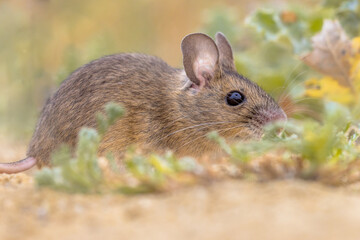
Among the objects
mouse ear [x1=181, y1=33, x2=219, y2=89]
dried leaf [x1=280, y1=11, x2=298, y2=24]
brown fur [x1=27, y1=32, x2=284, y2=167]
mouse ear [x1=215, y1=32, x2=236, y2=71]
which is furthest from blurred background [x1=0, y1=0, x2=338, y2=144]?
mouse ear [x1=181, y1=33, x2=219, y2=89]

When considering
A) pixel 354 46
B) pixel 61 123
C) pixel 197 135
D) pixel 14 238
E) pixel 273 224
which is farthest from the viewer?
pixel 354 46

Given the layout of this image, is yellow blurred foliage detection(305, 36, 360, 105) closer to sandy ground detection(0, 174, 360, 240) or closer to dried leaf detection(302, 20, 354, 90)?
dried leaf detection(302, 20, 354, 90)

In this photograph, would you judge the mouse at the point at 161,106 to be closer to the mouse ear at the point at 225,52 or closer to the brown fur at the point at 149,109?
the brown fur at the point at 149,109

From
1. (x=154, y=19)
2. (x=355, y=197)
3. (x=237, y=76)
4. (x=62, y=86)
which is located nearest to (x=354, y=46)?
(x=237, y=76)

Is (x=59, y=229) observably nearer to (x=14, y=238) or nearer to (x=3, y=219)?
(x=14, y=238)

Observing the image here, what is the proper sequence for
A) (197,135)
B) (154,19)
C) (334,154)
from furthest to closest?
→ (154,19)
(197,135)
(334,154)

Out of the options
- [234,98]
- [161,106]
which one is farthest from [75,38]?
[234,98]

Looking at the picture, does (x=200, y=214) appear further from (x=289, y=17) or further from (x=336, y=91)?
(x=289, y=17)
